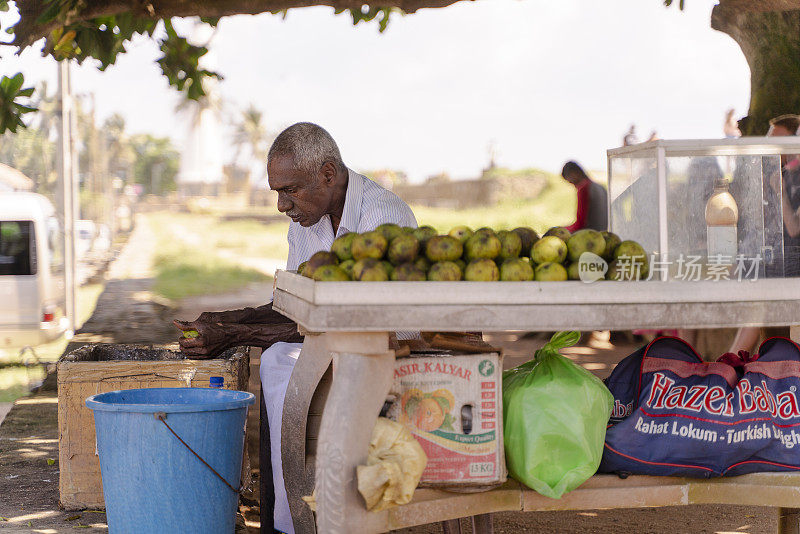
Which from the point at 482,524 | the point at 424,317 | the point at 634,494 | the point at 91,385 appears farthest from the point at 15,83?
the point at 634,494

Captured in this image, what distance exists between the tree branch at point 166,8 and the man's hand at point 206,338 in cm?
160

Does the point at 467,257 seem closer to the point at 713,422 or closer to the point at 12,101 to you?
the point at 713,422

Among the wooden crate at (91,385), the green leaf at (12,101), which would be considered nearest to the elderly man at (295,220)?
the wooden crate at (91,385)

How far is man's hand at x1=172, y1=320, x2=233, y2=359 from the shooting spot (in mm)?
3451

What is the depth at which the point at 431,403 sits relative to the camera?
2.46m

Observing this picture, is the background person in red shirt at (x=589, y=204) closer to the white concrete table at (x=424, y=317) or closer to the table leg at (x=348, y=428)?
the white concrete table at (x=424, y=317)

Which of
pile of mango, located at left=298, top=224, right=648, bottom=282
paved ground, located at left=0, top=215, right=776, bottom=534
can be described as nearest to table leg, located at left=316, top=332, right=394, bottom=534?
pile of mango, located at left=298, top=224, right=648, bottom=282

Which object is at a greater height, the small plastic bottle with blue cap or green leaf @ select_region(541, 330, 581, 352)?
green leaf @ select_region(541, 330, 581, 352)

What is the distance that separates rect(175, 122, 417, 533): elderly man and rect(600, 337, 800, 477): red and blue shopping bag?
111 centimetres

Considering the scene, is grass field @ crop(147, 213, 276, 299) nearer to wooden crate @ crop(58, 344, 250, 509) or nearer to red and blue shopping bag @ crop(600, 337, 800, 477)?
wooden crate @ crop(58, 344, 250, 509)

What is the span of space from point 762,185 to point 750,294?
0.59 metres

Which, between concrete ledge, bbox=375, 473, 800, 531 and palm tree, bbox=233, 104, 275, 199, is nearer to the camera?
concrete ledge, bbox=375, 473, 800, 531

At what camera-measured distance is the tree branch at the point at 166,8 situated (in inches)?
158

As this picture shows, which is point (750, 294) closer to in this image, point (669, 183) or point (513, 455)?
point (669, 183)
